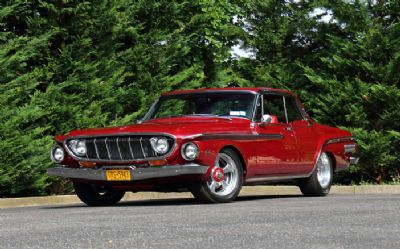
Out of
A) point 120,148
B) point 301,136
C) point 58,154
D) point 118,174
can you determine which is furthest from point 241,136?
point 58,154

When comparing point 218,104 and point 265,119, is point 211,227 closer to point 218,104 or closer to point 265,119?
point 265,119

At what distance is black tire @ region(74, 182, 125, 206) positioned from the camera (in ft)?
41.8

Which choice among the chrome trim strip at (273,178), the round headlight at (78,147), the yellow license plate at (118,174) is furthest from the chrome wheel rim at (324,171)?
the round headlight at (78,147)

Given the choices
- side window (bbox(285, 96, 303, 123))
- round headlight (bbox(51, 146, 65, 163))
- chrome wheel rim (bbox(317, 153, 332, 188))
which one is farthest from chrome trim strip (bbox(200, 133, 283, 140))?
round headlight (bbox(51, 146, 65, 163))

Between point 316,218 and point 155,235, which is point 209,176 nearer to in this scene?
point 316,218

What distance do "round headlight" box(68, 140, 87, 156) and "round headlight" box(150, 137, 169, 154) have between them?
111 centimetres

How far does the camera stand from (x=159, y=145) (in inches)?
459

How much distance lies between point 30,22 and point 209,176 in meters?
5.82

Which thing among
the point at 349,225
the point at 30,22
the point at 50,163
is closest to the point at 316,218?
the point at 349,225

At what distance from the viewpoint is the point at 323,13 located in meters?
21.0

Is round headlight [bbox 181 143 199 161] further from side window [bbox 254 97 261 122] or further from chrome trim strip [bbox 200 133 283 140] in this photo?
side window [bbox 254 97 261 122]

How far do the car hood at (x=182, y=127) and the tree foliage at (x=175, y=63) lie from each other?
269cm

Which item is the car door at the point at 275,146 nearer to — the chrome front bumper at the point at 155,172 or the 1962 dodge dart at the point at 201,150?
the 1962 dodge dart at the point at 201,150

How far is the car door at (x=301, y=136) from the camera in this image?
1381cm
